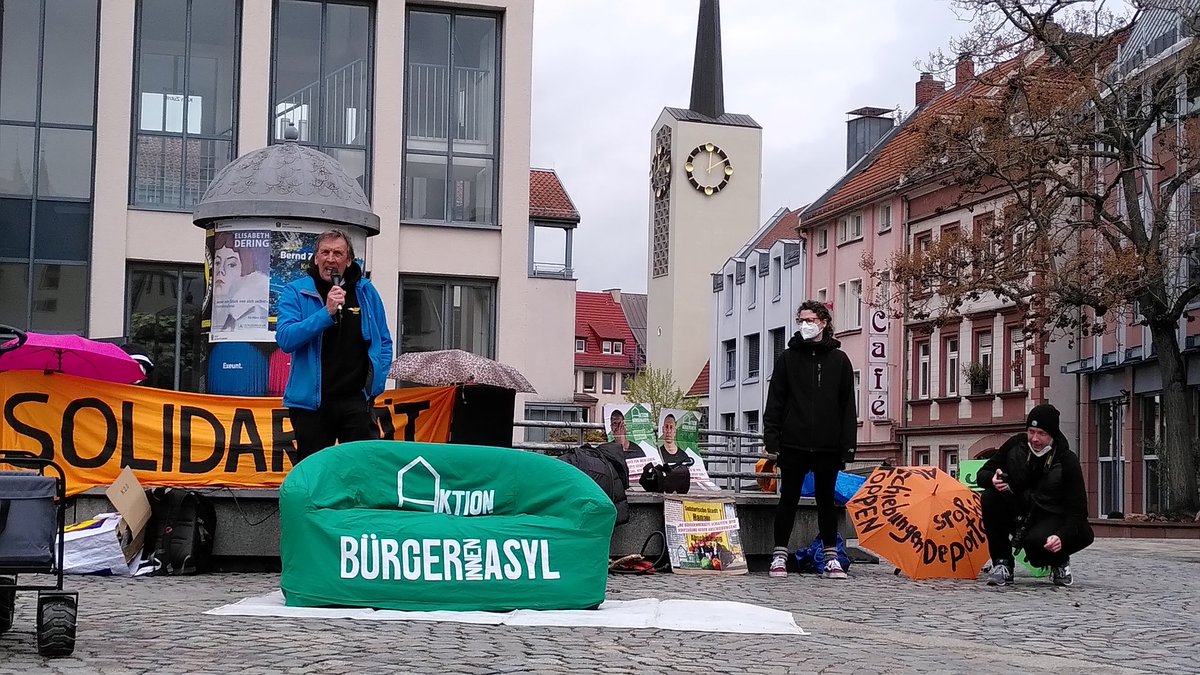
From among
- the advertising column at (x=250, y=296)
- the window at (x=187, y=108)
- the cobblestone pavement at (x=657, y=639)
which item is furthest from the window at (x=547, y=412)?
the cobblestone pavement at (x=657, y=639)

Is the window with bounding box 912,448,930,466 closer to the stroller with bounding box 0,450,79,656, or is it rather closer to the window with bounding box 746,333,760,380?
the window with bounding box 746,333,760,380

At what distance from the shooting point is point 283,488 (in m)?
9.55

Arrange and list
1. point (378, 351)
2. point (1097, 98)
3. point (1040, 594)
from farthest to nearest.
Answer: point (1097, 98), point (1040, 594), point (378, 351)

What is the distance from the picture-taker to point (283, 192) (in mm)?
15867

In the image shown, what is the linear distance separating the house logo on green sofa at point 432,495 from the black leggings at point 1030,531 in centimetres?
466

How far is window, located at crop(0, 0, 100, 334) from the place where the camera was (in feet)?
99.3

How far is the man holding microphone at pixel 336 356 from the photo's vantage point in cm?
1041

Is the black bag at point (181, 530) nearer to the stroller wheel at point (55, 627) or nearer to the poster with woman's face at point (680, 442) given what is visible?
the stroller wheel at point (55, 627)

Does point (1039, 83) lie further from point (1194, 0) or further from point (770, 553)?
point (770, 553)

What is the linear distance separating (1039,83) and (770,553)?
816 inches

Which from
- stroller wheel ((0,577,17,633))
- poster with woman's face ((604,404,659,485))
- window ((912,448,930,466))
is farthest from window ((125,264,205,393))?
window ((912,448,930,466))

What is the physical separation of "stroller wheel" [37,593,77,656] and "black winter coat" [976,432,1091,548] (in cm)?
780

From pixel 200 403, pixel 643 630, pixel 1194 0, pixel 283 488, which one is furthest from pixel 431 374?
pixel 1194 0

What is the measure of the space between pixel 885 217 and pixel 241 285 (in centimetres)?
4477
